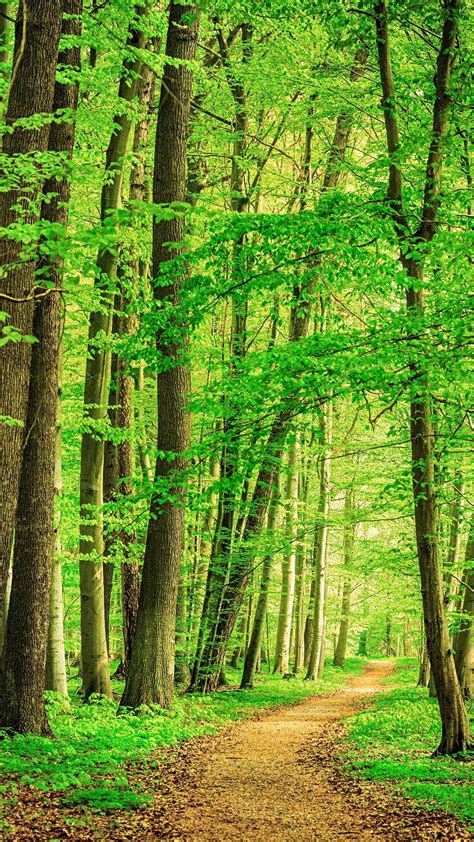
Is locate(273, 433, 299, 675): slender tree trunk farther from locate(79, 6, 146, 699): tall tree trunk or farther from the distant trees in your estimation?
locate(79, 6, 146, 699): tall tree trunk

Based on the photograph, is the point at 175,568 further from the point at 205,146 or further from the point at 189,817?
the point at 205,146

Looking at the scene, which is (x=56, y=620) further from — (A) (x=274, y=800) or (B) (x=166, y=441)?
(A) (x=274, y=800)

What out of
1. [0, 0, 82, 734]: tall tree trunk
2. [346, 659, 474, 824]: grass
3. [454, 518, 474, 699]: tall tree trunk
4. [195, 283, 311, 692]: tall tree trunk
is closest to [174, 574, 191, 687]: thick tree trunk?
[195, 283, 311, 692]: tall tree trunk

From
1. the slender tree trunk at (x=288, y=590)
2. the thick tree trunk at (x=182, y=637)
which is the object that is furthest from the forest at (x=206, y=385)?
the slender tree trunk at (x=288, y=590)

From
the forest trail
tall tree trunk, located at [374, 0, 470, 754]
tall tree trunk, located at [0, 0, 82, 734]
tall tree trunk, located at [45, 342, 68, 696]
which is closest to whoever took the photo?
the forest trail

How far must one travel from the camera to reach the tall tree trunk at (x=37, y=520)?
8.00 meters

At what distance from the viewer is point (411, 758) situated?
8.83m

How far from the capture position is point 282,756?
388 inches

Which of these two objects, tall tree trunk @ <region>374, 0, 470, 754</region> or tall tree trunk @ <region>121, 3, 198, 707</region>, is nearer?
tall tree trunk @ <region>374, 0, 470, 754</region>

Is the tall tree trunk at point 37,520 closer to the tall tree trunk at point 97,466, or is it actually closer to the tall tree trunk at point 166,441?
the tall tree trunk at point 166,441

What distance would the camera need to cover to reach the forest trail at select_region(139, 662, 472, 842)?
589 centimetres

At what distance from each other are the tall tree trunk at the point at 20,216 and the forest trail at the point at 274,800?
2703 mm

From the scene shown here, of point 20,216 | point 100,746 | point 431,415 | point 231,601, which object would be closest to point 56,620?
point 100,746

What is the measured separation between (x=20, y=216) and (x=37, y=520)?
343 centimetres
